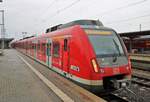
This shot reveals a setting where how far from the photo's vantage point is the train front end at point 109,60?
7637 millimetres

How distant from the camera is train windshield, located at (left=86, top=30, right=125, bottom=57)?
8238 millimetres

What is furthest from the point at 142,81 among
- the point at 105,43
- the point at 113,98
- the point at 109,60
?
the point at 109,60

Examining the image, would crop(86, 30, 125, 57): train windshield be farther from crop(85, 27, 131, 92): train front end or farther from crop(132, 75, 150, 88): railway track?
crop(132, 75, 150, 88): railway track

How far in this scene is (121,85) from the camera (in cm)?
776

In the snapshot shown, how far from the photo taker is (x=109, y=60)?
802 centimetres

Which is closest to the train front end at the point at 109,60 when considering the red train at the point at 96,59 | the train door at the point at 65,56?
the red train at the point at 96,59

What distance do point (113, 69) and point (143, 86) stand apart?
11.7 ft

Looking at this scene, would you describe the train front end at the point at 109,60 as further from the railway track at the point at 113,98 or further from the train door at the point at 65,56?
the train door at the point at 65,56

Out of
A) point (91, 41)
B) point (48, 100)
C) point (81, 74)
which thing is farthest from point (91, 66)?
point (48, 100)

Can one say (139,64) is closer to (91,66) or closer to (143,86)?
(143,86)

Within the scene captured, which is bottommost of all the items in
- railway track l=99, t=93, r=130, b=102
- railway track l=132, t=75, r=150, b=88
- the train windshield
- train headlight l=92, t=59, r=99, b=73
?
railway track l=132, t=75, r=150, b=88

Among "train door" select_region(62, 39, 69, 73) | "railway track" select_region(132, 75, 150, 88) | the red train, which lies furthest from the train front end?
"railway track" select_region(132, 75, 150, 88)

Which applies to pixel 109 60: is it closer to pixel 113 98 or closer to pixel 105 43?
pixel 105 43

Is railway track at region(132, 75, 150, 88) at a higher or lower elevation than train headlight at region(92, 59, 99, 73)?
lower
